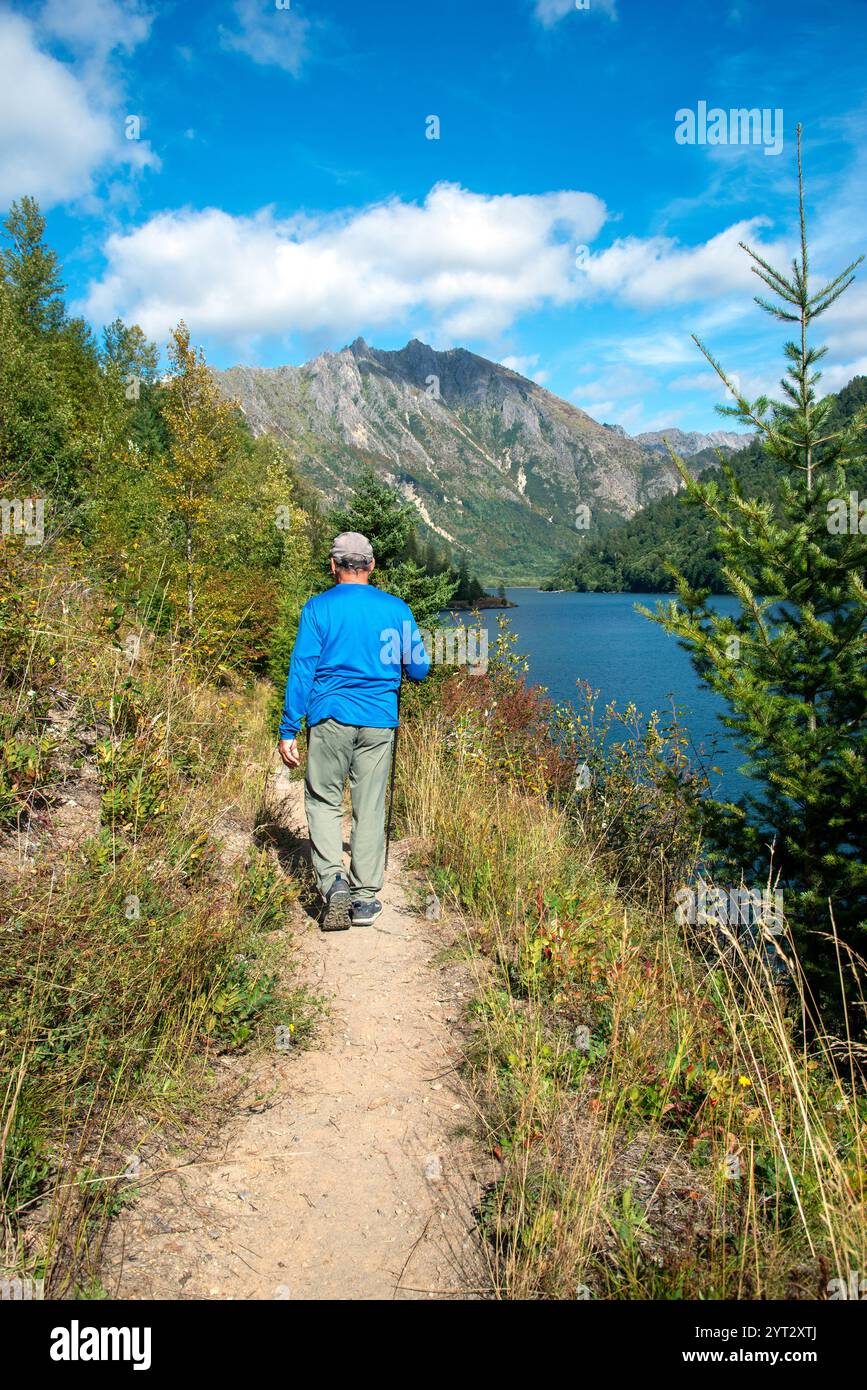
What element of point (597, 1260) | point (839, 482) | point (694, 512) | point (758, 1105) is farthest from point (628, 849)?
point (597, 1260)

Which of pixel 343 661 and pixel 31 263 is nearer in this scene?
pixel 343 661

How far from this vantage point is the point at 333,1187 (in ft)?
8.89

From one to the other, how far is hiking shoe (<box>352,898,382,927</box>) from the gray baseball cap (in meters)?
2.30

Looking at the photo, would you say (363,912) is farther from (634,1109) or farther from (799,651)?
(799,651)

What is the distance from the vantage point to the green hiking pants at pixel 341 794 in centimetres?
480

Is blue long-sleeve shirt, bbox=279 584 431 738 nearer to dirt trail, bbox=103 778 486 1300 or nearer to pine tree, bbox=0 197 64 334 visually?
dirt trail, bbox=103 778 486 1300

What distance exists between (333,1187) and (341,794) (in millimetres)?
2479

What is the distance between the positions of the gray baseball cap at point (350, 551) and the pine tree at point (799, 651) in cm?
305

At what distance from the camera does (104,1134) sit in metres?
2.45

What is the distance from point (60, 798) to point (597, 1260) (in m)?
3.55

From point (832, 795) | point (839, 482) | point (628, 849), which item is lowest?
point (628, 849)

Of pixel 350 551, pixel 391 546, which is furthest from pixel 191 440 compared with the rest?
pixel 350 551

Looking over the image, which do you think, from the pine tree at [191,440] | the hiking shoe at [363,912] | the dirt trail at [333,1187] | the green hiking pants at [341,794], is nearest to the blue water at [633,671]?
the green hiking pants at [341,794]
